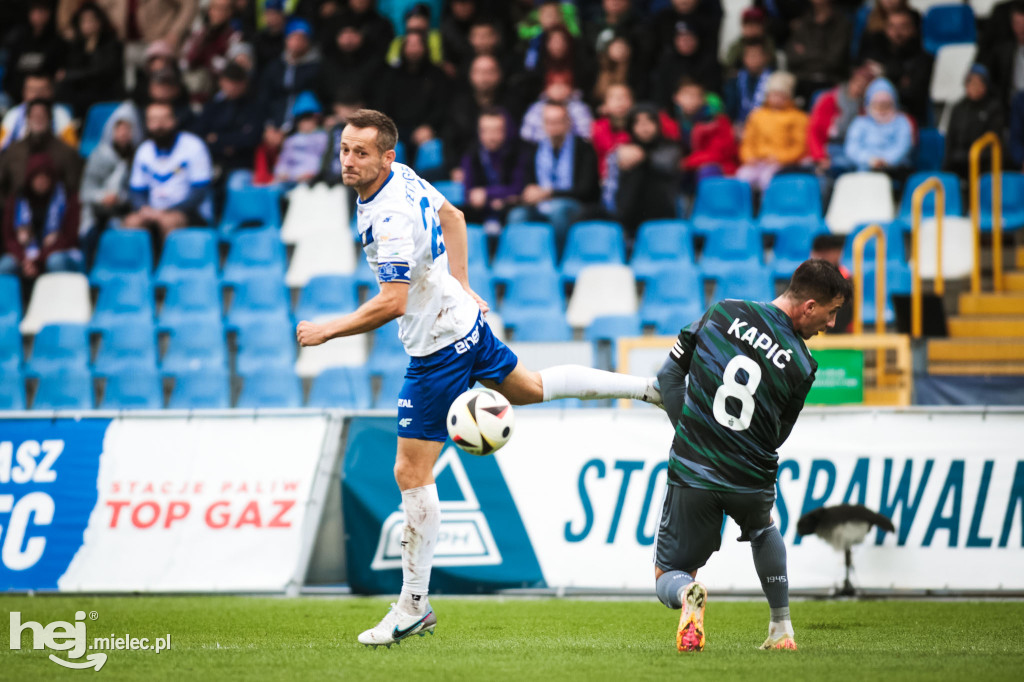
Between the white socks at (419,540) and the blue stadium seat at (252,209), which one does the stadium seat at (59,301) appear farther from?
the white socks at (419,540)

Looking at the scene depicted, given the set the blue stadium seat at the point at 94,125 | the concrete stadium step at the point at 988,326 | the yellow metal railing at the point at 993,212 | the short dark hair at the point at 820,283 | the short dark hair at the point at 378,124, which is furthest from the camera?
the blue stadium seat at the point at 94,125

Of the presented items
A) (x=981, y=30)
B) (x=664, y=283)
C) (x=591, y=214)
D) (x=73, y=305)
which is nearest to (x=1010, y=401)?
(x=664, y=283)

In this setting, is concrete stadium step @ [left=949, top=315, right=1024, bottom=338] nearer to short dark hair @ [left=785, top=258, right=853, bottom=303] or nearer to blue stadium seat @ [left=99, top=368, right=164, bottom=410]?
Result: short dark hair @ [left=785, top=258, right=853, bottom=303]

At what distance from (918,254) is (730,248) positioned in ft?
6.18

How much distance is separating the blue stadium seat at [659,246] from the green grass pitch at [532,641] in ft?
16.8

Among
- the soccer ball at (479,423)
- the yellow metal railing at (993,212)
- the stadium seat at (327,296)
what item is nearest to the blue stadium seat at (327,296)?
the stadium seat at (327,296)

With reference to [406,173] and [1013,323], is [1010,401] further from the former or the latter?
[406,173]

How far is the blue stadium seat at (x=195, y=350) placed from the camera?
42.0 feet

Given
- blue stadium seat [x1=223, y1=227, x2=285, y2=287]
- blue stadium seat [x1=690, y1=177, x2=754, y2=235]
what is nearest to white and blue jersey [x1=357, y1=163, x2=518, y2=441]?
blue stadium seat [x1=690, y1=177, x2=754, y2=235]

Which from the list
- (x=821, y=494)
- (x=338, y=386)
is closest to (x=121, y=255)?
(x=338, y=386)

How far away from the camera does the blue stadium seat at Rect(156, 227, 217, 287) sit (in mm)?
13680

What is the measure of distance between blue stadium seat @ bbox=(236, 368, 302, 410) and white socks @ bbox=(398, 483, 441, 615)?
6583 millimetres

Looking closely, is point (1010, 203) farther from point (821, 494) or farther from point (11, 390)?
point (11, 390)

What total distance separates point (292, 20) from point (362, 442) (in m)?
8.96
